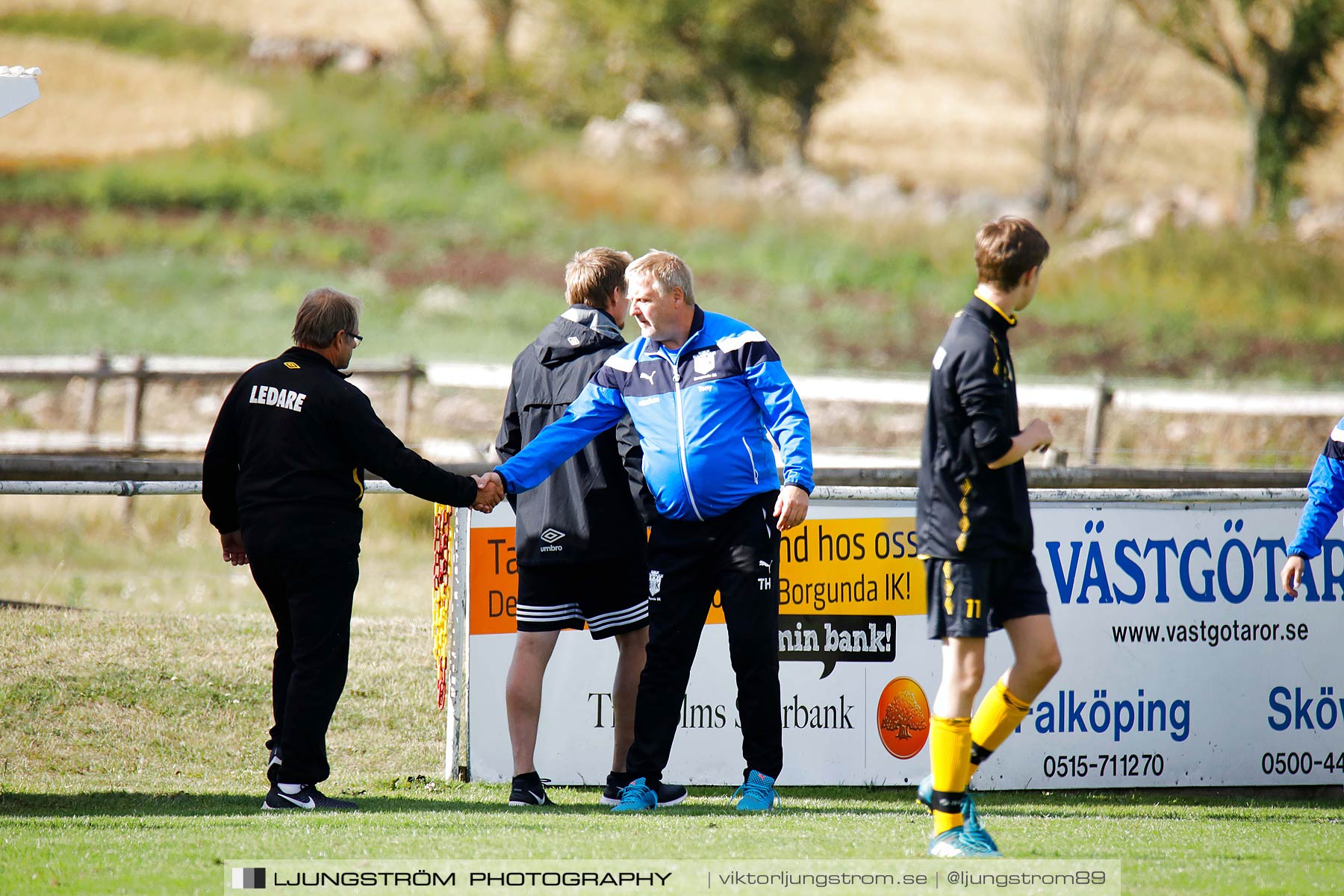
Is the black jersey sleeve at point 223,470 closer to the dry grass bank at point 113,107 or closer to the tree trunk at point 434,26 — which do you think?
the dry grass bank at point 113,107

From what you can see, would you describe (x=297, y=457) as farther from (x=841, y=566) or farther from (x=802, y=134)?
(x=802, y=134)

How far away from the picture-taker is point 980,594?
430 cm

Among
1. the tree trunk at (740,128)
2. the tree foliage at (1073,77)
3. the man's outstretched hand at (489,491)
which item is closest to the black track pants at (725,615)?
the man's outstretched hand at (489,491)

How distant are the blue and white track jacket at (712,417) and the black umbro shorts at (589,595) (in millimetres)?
405

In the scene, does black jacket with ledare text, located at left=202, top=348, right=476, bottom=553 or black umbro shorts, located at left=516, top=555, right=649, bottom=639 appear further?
black umbro shorts, located at left=516, top=555, right=649, bottom=639

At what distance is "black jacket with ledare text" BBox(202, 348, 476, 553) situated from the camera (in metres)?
5.16

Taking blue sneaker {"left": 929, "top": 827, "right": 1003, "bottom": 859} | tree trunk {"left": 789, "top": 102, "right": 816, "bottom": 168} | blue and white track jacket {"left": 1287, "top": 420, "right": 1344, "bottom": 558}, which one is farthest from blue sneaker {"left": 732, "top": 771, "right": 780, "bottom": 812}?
tree trunk {"left": 789, "top": 102, "right": 816, "bottom": 168}

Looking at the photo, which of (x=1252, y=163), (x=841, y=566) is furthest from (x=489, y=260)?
(x=841, y=566)

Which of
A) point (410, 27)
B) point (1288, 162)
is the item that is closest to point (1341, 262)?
point (1288, 162)

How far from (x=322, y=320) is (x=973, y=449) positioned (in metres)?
2.53

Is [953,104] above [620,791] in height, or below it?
above

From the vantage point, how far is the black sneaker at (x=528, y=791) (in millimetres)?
5516

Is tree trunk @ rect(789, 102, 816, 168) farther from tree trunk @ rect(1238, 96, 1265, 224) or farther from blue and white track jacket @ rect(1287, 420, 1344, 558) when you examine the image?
blue and white track jacket @ rect(1287, 420, 1344, 558)

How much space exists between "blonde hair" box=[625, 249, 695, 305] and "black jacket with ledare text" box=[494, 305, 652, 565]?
1.42ft
